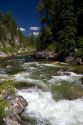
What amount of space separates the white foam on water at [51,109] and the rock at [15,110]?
578 mm

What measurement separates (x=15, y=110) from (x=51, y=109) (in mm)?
3017

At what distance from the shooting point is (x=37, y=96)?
2189cm

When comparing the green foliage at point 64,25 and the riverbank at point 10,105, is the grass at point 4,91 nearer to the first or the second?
the riverbank at point 10,105

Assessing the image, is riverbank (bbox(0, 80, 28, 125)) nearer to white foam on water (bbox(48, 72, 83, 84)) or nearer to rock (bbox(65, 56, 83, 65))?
white foam on water (bbox(48, 72, 83, 84))

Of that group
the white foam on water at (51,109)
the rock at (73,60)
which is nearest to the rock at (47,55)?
the rock at (73,60)

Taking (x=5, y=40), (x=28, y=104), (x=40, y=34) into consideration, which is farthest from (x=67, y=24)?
(x=5, y=40)

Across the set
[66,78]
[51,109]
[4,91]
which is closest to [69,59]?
[66,78]

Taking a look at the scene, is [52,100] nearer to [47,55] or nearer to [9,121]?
[9,121]

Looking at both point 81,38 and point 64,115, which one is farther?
point 81,38

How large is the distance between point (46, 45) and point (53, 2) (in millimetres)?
11545

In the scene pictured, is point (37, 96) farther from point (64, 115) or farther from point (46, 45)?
point (46, 45)

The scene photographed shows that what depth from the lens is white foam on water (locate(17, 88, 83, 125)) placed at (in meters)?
17.2

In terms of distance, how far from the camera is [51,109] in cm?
1919

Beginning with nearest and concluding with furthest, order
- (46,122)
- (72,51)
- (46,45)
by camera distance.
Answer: (46,122)
(72,51)
(46,45)
